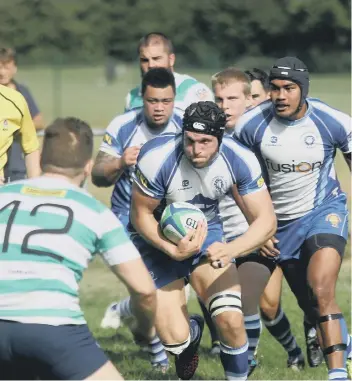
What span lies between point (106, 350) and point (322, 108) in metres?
3.00

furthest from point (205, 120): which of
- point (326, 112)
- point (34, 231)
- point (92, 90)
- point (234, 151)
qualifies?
point (92, 90)

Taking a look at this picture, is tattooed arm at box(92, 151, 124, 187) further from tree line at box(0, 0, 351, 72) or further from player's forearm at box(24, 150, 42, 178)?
tree line at box(0, 0, 351, 72)

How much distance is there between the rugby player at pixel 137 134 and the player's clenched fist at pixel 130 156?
1 cm

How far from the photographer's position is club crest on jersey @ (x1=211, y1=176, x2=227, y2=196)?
24.7ft

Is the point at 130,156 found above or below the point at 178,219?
above

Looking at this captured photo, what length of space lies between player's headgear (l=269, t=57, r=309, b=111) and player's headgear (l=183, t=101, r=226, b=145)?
2.82 ft

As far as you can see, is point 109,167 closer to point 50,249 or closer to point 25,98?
point 50,249

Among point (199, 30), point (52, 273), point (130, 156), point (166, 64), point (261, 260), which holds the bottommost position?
point (261, 260)

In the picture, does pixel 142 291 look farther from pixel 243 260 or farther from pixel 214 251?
pixel 243 260

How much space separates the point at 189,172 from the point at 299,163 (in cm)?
112

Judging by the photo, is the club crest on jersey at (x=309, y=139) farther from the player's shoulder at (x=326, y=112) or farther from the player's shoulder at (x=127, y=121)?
the player's shoulder at (x=127, y=121)

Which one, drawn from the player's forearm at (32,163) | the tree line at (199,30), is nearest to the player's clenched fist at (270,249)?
the player's forearm at (32,163)

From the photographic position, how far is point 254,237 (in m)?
7.48

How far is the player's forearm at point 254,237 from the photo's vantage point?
7420 mm
